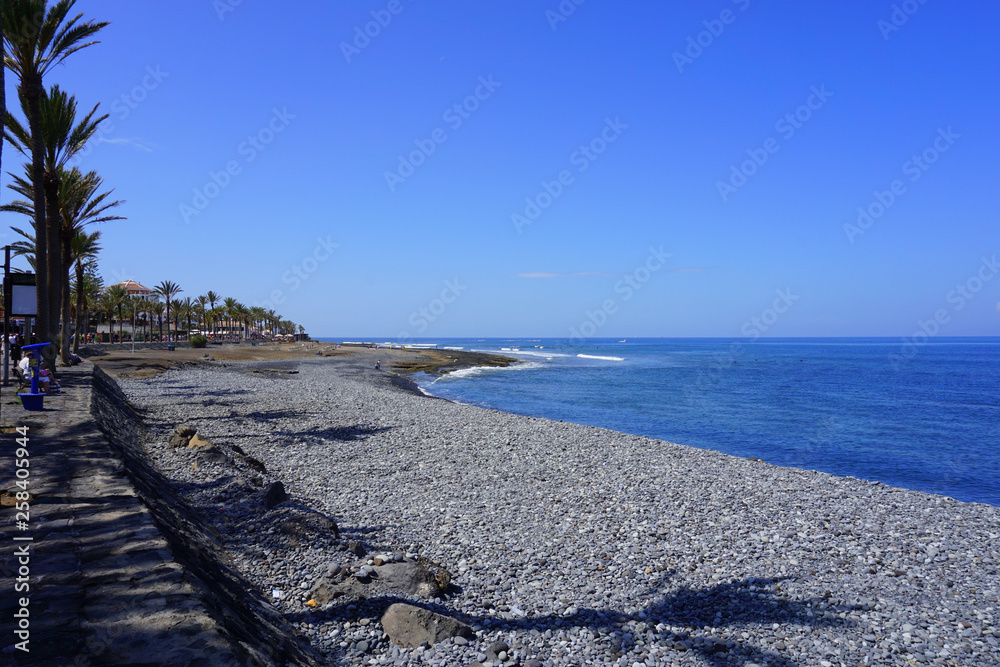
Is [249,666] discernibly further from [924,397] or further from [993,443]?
[924,397]

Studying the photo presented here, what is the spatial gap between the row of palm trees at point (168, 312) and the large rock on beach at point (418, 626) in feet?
222

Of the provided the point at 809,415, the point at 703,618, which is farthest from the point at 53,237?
the point at 809,415

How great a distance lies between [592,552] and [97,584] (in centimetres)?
626

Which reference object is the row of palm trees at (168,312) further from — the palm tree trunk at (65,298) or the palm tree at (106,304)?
the palm tree trunk at (65,298)

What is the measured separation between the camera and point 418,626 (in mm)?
5582

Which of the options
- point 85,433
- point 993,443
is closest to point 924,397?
point 993,443

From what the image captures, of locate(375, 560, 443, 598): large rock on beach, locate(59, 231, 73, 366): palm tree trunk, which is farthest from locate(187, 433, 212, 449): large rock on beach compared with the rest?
locate(59, 231, 73, 366): palm tree trunk

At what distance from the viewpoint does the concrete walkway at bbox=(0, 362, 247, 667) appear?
133 inches

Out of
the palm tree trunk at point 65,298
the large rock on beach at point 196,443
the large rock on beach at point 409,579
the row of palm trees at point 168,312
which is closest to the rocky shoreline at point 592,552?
the large rock on beach at point 409,579

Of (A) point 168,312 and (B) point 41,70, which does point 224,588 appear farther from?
(A) point 168,312

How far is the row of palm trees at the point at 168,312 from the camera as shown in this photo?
76688mm

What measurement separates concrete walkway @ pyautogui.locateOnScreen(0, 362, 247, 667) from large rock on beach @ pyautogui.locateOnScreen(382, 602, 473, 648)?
2.03m

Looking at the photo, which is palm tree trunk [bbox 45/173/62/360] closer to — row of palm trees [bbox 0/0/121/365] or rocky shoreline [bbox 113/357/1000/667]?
row of palm trees [bbox 0/0/121/365]

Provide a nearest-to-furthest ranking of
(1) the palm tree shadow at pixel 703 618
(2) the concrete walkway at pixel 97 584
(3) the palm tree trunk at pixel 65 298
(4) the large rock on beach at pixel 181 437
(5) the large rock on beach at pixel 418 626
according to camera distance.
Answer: (2) the concrete walkway at pixel 97 584 → (5) the large rock on beach at pixel 418 626 → (1) the palm tree shadow at pixel 703 618 → (4) the large rock on beach at pixel 181 437 → (3) the palm tree trunk at pixel 65 298
